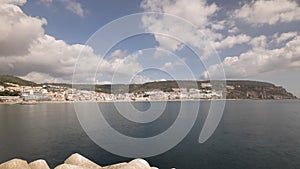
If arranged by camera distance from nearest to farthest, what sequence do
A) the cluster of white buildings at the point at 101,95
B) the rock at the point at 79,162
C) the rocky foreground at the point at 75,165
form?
the rocky foreground at the point at 75,165, the rock at the point at 79,162, the cluster of white buildings at the point at 101,95

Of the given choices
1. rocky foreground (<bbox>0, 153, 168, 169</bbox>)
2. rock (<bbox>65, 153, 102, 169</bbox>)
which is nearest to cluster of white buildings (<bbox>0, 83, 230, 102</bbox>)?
rock (<bbox>65, 153, 102, 169</bbox>)

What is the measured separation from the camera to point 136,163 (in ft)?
40.2

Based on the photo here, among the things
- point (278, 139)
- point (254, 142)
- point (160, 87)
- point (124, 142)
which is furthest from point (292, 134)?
point (160, 87)

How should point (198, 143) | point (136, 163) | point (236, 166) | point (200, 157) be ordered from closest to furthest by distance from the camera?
point (136, 163), point (236, 166), point (200, 157), point (198, 143)

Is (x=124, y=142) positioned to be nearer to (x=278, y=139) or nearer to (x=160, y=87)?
(x=278, y=139)

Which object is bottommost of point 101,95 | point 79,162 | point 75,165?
point 79,162

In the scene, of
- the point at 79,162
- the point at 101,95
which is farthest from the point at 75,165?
the point at 101,95

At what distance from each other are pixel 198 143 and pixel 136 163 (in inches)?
829

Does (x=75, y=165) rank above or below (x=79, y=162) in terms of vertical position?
above

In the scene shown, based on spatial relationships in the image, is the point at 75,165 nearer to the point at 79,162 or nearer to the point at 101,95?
the point at 79,162

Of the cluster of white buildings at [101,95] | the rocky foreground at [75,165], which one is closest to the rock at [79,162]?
the rocky foreground at [75,165]

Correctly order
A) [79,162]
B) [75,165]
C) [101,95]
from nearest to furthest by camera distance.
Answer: [75,165] < [79,162] < [101,95]

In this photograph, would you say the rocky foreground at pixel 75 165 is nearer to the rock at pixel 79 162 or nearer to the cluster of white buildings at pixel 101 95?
the rock at pixel 79 162

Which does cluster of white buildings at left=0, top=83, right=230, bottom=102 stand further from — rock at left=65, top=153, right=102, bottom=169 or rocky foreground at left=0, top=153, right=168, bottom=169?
rocky foreground at left=0, top=153, right=168, bottom=169
